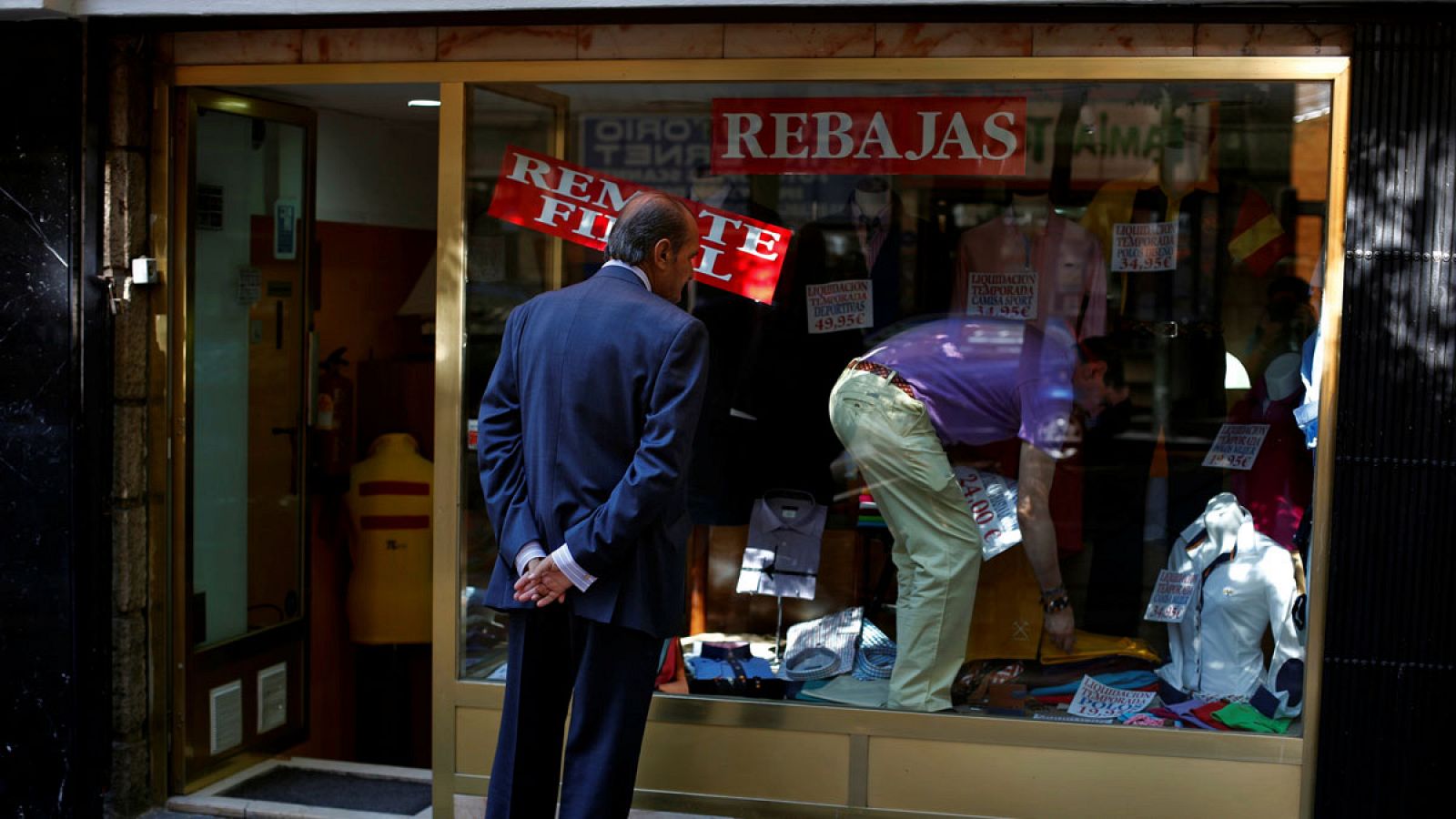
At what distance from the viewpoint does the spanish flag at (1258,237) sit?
15.0 ft

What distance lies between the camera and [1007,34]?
14.0 ft

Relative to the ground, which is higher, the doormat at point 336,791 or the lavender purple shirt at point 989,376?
the lavender purple shirt at point 989,376

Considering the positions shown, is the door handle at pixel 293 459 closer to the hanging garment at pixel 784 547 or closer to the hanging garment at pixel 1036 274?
the hanging garment at pixel 784 547

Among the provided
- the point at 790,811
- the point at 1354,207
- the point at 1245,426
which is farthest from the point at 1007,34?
the point at 790,811

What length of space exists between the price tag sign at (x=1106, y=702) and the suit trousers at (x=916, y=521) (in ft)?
1.23

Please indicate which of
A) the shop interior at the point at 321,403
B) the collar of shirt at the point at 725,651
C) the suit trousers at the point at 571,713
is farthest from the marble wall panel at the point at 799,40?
the collar of shirt at the point at 725,651

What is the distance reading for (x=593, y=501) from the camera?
3625mm

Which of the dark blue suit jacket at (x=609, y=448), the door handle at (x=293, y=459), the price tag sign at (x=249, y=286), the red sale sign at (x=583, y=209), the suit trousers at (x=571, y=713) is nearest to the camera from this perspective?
the dark blue suit jacket at (x=609, y=448)

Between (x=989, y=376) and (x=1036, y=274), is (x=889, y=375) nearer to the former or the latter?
(x=989, y=376)

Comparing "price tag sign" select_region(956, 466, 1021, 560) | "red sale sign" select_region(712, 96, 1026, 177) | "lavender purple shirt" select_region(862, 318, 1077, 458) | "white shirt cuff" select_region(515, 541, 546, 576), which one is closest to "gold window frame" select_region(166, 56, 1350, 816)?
"red sale sign" select_region(712, 96, 1026, 177)

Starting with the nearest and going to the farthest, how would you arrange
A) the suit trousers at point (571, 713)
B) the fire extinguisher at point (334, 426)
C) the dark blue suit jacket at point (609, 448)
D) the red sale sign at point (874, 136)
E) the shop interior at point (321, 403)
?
the dark blue suit jacket at point (609, 448) → the suit trousers at point (571, 713) → the red sale sign at point (874, 136) → the shop interior at point (321, 403) → the fire extinguisher at point (334, 426)

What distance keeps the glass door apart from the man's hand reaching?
6.00ft

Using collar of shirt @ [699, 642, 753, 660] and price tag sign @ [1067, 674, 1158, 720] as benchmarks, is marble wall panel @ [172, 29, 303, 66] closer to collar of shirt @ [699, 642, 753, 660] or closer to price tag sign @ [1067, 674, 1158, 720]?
collar of shirt @ [699, 642, 753, 660]

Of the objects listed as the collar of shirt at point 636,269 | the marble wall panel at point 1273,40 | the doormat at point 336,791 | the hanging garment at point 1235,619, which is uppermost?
the marble wall panel at point 1273,40
